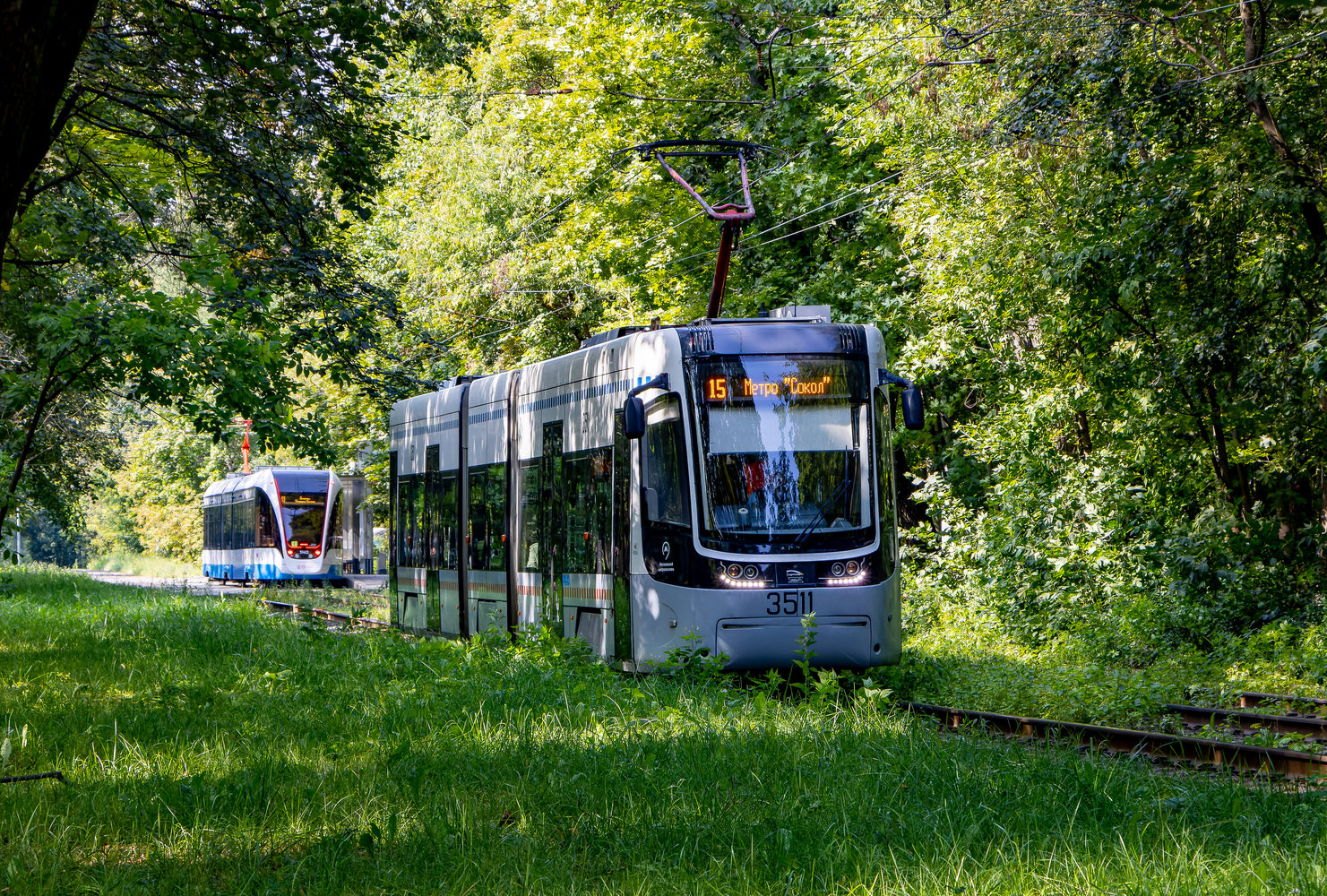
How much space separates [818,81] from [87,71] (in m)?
13.4

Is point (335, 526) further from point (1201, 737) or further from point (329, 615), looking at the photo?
point (1201, 737)

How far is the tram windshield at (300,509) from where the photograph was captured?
3556 centimetres

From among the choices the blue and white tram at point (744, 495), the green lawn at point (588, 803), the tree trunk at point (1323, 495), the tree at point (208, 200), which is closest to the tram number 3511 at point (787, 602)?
the blue and white tram at point (744, 495)

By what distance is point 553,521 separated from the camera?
13.6m

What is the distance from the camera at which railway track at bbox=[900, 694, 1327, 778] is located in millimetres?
7996

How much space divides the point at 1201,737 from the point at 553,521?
679cm

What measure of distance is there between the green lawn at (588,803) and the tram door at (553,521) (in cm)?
342

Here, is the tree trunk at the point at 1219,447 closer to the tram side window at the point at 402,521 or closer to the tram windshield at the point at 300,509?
the tram side window at the point at 402,521

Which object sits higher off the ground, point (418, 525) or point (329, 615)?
point (418, 525)

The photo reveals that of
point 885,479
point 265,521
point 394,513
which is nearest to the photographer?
point 885,479

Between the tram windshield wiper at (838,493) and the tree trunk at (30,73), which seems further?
the tram windshield wiper at (838,493)

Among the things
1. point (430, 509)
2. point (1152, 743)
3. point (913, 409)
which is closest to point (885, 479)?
point (913, 409)

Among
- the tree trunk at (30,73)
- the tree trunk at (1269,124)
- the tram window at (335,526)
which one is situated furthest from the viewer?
the tram window at (335,526)

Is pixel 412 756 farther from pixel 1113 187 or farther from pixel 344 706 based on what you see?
pixel 1113 187
